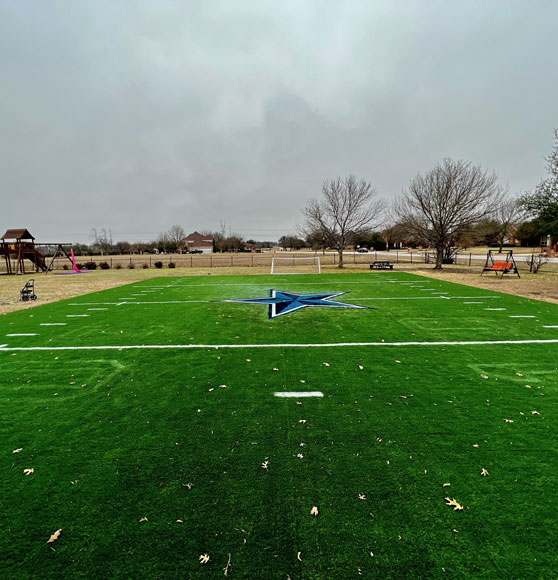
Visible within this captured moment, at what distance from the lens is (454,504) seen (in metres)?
2.59

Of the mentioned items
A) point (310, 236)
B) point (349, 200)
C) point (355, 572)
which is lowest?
point (355, 572)

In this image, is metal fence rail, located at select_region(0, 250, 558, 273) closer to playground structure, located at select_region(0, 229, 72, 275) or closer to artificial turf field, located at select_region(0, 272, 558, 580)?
playground structure, located at select_region(0, 229, 72, 275)

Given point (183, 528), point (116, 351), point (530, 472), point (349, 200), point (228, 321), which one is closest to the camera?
point (183, 528)

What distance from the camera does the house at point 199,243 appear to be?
119000mm

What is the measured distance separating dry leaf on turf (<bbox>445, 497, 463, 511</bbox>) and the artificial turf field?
52 mm

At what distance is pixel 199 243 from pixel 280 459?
125954mm

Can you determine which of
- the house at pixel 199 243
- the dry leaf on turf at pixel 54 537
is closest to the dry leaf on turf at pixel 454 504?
the dry leaf on turf at pixel 54 537

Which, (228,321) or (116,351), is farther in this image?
(228,321)

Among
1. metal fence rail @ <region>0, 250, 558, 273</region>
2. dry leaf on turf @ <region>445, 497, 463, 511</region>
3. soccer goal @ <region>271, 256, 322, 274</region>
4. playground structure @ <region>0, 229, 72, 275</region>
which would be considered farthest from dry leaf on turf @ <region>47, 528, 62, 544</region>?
playground structure @ <region>0, 229, 72, 275</region>

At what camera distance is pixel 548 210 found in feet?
60.8

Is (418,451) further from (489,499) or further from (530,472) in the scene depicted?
(530,472)

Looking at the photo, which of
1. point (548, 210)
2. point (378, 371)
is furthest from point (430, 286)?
point (378, 371)

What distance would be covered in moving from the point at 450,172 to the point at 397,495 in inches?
1097

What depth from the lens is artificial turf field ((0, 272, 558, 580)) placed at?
7.20ft
